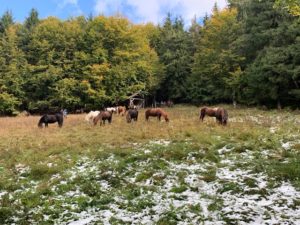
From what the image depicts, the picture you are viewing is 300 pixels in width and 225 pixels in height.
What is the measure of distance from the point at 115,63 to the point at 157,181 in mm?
43873

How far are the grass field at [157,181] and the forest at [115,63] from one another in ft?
90.7

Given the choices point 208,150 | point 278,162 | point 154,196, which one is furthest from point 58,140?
point 278,162

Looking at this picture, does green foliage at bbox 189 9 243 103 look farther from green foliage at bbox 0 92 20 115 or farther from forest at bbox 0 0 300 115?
green foliage at bbox 0 92 20 115

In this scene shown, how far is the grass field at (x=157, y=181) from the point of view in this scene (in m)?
8.42

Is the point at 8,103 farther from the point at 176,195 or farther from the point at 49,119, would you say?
the point at 176,195

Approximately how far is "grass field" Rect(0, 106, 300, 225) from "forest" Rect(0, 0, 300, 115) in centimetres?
2765

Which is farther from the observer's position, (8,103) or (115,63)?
(115,63)

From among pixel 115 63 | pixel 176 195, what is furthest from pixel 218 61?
pixel 176 195

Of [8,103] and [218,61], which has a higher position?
[218,61]

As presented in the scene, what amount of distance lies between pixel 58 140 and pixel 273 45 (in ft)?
84.9

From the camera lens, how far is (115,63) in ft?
174

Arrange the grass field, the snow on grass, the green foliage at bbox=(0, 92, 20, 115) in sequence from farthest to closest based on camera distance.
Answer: the green foliage at bbox=(0, 92, 20, 115) → the grass field → the snow on grass

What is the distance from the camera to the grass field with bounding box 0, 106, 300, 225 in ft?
27.6

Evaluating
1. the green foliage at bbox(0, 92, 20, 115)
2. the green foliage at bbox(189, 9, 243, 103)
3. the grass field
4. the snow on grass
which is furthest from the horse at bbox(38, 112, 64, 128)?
the green foliage at bbox(0, 92, 20, 115)
